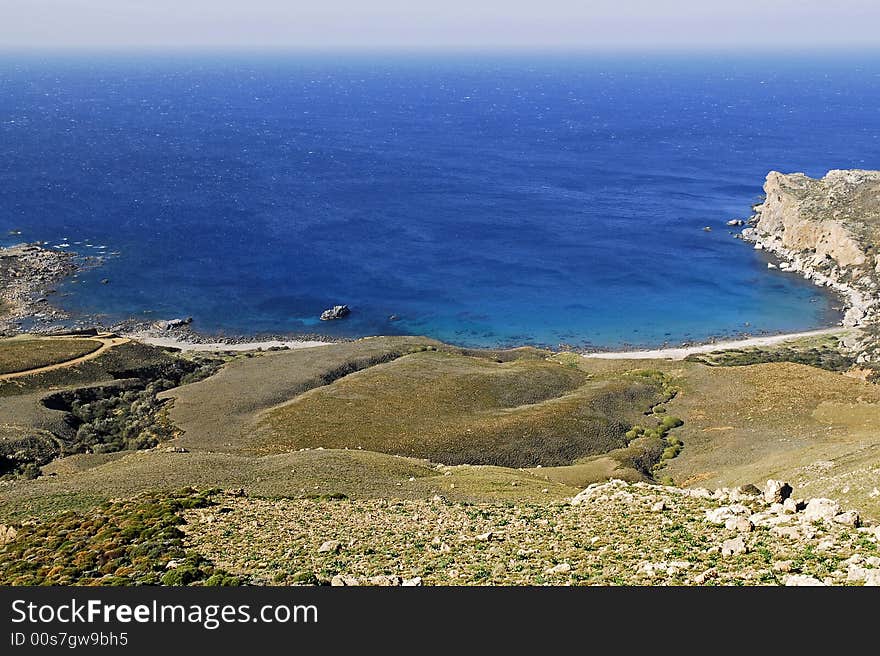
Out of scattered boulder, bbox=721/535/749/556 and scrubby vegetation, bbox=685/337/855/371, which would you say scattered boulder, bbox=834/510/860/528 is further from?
scrubby vegetation, bbox=685/337/855/371

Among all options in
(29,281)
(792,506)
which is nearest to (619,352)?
(792,506)

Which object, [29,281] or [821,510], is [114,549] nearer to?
[821,510]

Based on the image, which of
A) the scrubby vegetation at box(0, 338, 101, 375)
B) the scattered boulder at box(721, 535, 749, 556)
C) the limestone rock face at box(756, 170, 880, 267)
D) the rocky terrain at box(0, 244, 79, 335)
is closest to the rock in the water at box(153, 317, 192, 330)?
the rocky terrain at box(0, 244, 79, 335)

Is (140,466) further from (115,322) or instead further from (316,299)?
(316,299)

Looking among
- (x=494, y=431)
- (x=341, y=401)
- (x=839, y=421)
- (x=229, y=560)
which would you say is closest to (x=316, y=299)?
(x=341, y=401)

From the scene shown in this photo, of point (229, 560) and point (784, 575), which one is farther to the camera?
point (229, 560)
